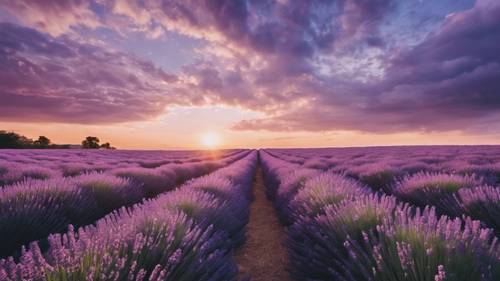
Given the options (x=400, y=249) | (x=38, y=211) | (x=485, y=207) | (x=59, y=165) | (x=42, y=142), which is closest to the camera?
(x=400, y=249)

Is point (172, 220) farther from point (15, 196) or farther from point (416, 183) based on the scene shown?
point (416, 183)

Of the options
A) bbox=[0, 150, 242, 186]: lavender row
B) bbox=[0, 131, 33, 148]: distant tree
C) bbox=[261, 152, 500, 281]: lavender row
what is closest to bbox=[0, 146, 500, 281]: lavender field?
bbox=[261, 152, 500, 281]: lavender row

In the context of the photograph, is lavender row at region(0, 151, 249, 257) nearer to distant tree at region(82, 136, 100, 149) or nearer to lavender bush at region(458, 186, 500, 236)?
lavender bush at region(458, 186, 500, 236)

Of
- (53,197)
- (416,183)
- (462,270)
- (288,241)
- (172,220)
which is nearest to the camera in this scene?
(462,270)

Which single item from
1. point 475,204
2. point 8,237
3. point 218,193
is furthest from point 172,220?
point 475,204

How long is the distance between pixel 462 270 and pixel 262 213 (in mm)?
5489

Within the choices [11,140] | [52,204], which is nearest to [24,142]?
[11,140]

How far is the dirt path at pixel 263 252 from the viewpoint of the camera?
11.3ft

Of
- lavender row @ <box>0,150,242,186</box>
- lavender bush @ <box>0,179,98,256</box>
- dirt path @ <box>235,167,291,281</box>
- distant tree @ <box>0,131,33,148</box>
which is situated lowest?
dirt path @ <box>235,167,291,281</box>

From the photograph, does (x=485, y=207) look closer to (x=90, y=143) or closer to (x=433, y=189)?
(x=433, y=189)

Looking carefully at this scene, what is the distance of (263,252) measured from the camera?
4.24 m

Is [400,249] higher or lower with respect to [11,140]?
lower

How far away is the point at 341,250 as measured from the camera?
2.28m

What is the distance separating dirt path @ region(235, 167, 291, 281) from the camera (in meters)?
3.45
